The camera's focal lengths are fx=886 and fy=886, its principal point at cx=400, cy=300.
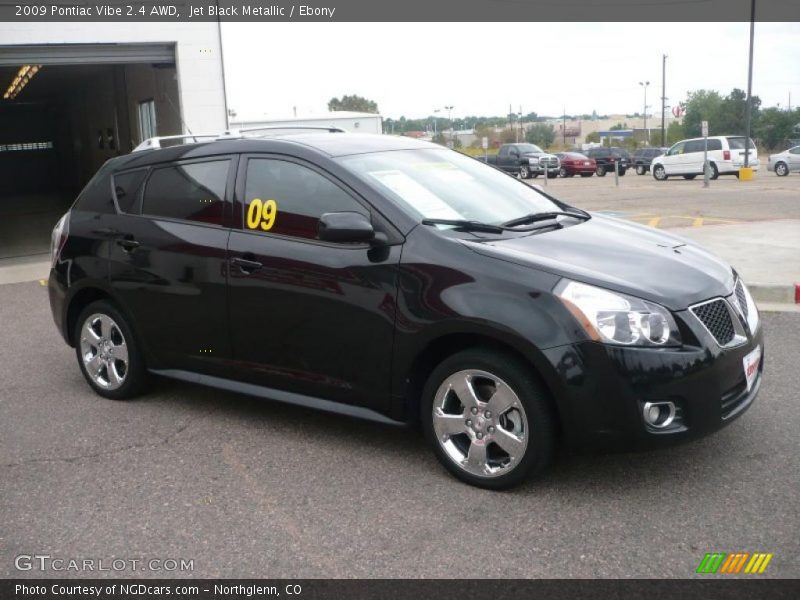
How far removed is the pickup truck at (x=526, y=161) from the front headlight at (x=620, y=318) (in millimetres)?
36797

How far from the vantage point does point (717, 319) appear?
164 inches

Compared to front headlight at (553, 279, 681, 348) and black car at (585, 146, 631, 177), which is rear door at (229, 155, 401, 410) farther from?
black car at (585, 146, 631, 177)

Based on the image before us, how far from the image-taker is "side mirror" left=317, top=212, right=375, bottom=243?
4410 mm

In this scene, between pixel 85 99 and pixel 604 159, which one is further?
pixel 604 159

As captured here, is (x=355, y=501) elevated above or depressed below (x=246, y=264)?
below

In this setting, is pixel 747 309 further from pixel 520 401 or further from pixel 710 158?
pixel 710 158

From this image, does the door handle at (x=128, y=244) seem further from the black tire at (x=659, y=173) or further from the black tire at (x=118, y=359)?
the black tire at (x=659, y=173)

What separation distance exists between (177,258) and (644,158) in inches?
1571

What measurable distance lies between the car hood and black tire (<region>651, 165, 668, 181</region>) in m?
31.8

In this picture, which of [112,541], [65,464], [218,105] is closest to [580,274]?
[112,541]

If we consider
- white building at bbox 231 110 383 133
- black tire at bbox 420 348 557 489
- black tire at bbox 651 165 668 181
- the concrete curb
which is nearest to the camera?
black tire at bbox 420 348 557 489

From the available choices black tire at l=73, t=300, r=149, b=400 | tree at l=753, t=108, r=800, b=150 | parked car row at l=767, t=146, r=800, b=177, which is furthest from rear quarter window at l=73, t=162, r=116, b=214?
tree at l=753, t=108, r=800, b=150

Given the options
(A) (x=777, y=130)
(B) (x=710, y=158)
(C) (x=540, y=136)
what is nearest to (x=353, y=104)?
(C) (x=540, y=136)
